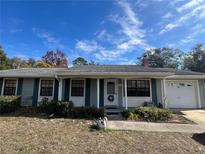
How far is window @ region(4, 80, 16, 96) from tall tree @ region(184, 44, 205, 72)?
33.4 metres

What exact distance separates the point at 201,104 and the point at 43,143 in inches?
471

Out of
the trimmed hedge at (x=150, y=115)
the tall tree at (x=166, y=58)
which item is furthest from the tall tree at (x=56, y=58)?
the trimmed hedge at (x=150, y=115)

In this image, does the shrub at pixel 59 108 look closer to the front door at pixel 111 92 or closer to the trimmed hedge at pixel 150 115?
the front door at pixel 111 92

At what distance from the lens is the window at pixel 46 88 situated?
1259 cm

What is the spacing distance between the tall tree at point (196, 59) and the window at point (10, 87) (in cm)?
3337

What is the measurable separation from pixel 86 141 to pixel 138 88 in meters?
7.33

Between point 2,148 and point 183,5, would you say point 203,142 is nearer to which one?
point 2,148

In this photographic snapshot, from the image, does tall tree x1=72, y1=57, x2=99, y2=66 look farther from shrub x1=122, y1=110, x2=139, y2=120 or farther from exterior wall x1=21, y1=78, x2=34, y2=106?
shrub x1=122, y1=110, x2=139, y2=120

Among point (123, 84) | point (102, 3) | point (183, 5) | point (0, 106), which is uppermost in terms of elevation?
point (102, 3)

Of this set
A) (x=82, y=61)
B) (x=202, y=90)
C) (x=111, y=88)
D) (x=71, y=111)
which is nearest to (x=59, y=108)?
(x=71, y=111)

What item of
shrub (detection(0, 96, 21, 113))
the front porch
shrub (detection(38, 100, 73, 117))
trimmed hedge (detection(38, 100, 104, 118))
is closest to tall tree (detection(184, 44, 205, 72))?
the front porch

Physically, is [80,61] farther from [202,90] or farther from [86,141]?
[86,141]

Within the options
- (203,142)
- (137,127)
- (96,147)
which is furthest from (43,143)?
(203,142)

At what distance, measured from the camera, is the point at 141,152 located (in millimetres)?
4586
